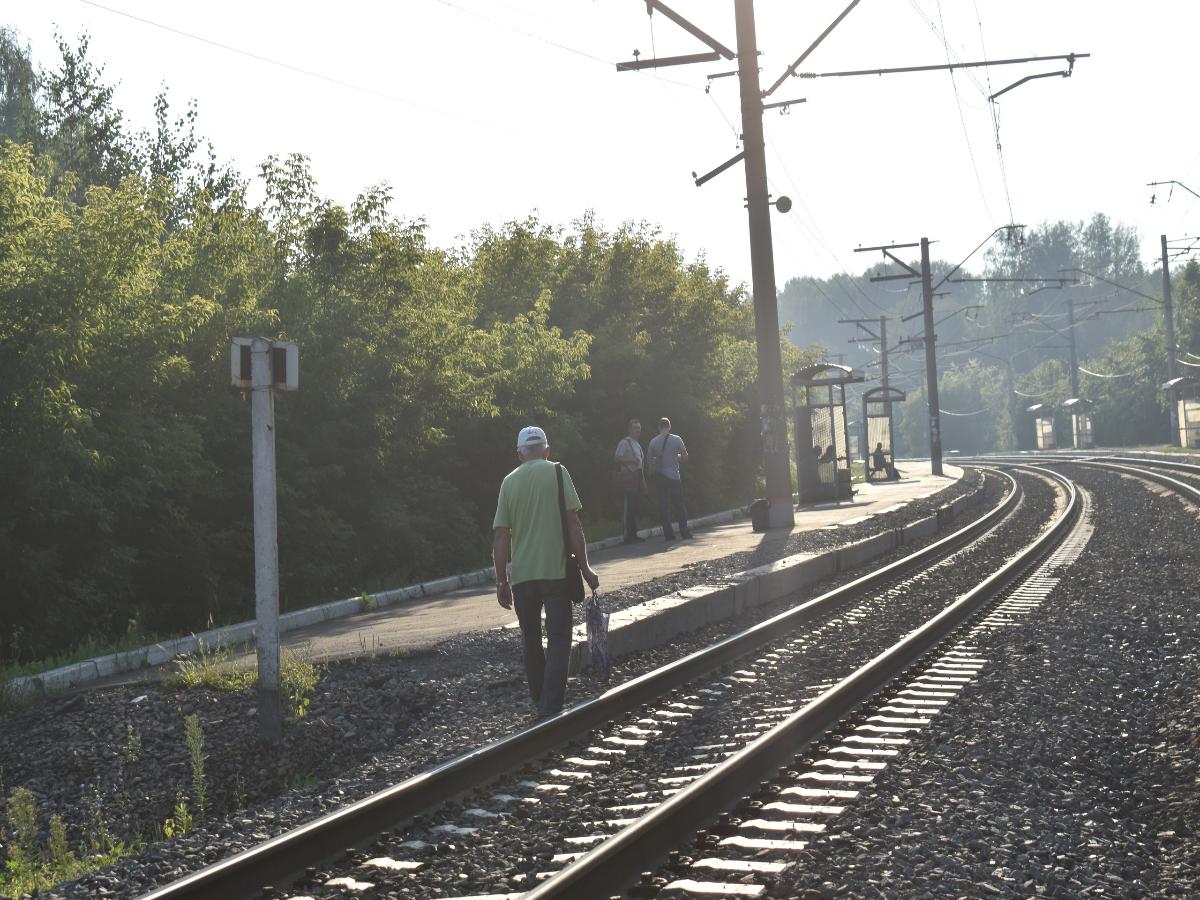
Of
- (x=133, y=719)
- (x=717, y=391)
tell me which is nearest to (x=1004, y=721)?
(x=133, y=719)

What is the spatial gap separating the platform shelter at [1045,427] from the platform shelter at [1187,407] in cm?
2875

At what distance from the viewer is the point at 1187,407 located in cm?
6069

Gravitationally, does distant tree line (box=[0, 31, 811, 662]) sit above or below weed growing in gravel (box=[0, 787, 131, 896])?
above

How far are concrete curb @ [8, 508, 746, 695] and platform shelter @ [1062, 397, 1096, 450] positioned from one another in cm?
7263

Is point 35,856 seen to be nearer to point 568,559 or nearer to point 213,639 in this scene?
point 568,559

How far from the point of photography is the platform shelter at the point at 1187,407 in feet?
194

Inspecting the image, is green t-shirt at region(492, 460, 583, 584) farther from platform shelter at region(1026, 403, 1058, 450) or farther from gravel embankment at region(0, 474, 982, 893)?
platform shelter at region(1026, 403, 1058, 450)

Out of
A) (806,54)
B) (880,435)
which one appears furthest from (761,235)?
(880,435)

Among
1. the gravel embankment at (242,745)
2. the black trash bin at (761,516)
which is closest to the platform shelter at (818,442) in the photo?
the black trash bin at (761,516)

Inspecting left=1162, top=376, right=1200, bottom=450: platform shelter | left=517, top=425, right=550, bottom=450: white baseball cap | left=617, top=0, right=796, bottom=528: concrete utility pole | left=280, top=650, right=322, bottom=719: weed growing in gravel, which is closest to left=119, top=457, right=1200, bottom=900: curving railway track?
left=517, top=425, right=550, bottom=450: white baseball cap

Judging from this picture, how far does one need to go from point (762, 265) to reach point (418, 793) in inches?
739

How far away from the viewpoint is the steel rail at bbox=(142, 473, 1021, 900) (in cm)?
552

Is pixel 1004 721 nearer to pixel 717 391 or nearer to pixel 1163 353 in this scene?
pixel 717 391

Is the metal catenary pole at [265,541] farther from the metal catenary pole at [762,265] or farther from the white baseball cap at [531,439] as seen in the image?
the metal catenary pole at [762,265]
